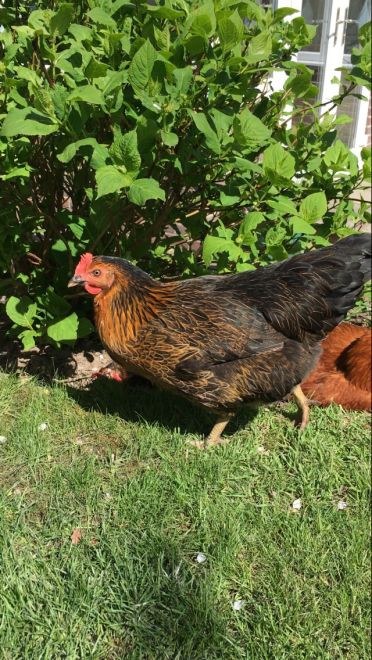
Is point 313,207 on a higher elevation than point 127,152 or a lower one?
lower

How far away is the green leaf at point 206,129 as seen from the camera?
2180 millimetres

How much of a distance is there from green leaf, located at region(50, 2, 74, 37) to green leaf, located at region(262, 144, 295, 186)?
41.5 inches

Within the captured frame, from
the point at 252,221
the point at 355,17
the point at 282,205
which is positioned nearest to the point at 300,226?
the point at 282,205

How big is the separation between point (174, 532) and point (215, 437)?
26.2 inches

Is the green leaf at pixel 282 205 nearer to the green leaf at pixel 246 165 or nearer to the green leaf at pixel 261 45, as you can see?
the green leaf at pixel 246 165

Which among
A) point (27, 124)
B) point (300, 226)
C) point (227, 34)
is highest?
point (227, 34)

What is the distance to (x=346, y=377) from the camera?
3.28m

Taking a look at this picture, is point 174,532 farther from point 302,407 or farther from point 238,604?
point 302,407

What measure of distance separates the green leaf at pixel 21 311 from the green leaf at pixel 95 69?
1.43 meters

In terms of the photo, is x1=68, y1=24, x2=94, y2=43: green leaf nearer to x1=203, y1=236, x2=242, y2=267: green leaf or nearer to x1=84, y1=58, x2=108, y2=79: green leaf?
x1=84, y1=58, x2=108, y2=79: green leaf

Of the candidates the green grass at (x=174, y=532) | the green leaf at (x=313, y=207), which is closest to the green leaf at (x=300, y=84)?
the green leaf at (x=313, y=207)

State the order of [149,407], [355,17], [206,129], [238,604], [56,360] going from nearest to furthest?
[238,604] < [206,129] < [149,407] < [56,360] < [355,17]

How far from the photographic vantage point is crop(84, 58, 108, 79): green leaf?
212cm

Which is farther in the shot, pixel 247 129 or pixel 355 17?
pixel 355 17
